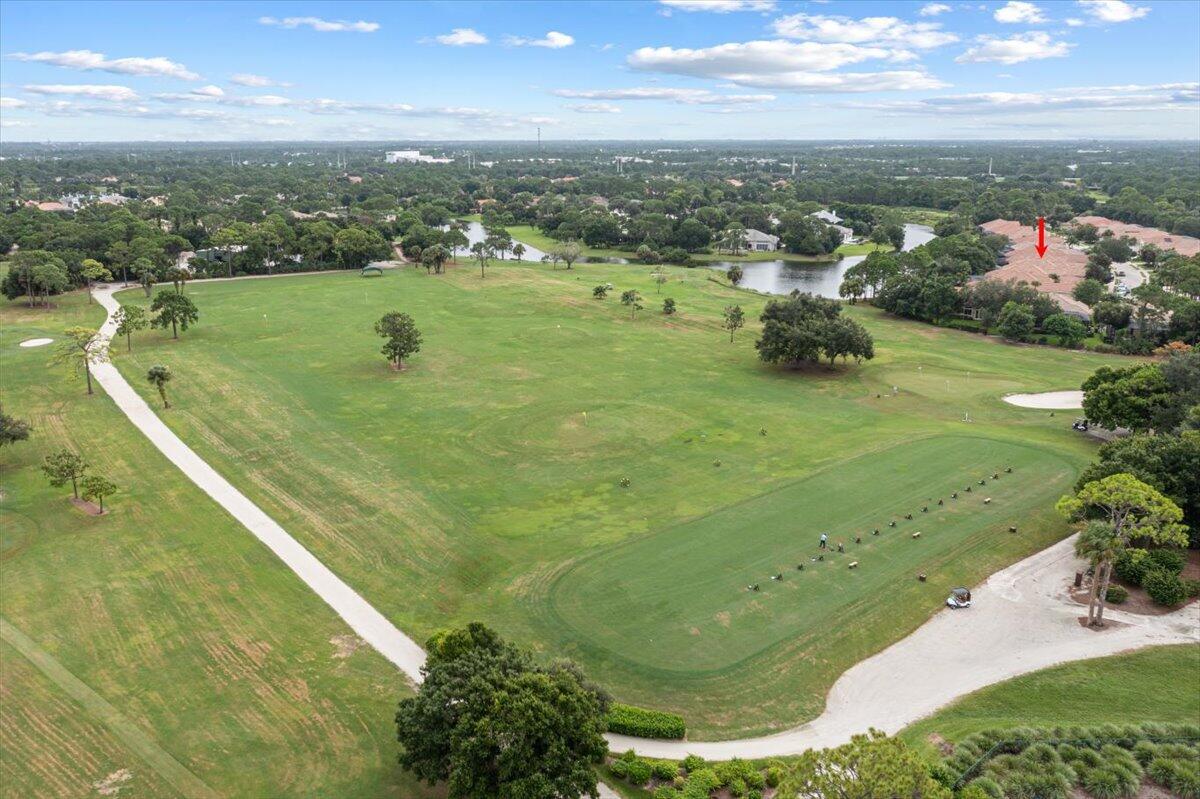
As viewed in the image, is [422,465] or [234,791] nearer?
[234,791]

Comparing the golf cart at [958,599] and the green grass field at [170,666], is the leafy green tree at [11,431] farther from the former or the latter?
the golf cart at [958,599]

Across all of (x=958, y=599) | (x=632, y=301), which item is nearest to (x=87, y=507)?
(x=958, y=599)

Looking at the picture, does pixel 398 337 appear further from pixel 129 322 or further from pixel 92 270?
pixel 92 270

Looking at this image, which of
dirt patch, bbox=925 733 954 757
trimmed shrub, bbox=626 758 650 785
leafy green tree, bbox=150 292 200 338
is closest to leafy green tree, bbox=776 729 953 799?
trimmed shrub, bbox=626 758 650 785

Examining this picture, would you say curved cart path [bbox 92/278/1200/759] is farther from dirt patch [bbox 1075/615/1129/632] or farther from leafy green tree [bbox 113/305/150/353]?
leafy green tree [bbox 113/305/150/353]

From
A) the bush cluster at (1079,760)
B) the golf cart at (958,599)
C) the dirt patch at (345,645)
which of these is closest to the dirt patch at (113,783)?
the dirt patch at (345,645)

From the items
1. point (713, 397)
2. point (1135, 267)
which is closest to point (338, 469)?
point (713, 397)

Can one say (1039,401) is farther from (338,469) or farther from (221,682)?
(221,682)
